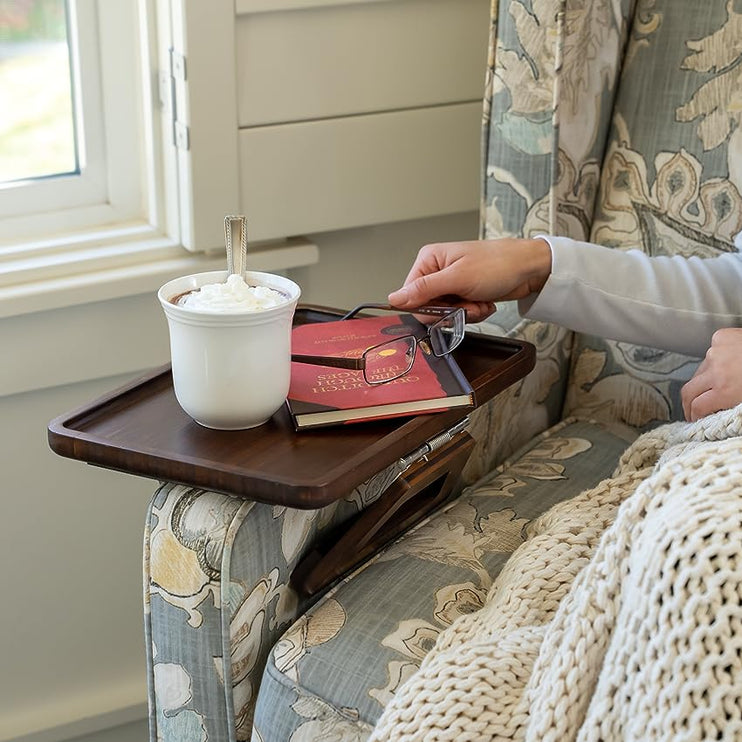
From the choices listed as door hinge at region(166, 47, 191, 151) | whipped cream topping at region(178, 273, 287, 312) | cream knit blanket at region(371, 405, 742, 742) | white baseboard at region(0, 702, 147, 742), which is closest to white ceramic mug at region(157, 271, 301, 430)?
whipped cream topping at region(178, 273, 287, 312)

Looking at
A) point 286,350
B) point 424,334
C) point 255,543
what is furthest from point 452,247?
point 255,543

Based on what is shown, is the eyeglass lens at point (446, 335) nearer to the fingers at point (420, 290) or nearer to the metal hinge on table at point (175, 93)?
the fingers at point (420, 290)

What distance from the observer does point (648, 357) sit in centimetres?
122

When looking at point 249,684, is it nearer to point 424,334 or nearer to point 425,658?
point 425,658

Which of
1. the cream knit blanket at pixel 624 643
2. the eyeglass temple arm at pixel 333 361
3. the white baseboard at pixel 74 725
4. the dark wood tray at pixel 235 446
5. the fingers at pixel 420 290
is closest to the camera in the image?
the cream knit blanket at pixel 624 643

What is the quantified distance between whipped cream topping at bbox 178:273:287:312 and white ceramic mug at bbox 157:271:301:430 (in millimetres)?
10

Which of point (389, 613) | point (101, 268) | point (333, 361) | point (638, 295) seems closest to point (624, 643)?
point (389, 613)

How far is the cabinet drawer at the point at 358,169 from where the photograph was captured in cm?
133

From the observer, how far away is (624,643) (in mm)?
675

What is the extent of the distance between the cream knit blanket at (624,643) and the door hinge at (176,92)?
2.28 feet

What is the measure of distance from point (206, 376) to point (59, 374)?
21.1 inches

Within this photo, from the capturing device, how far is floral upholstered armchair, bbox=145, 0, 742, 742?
83 cm

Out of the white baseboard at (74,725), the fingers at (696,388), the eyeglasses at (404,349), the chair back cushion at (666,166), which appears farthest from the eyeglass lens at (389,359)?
the white baseboard at (74,725)

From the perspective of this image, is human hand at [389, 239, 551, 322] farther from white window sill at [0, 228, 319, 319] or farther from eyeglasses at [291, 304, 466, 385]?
white window sill at [0, 228, 319, 319]
